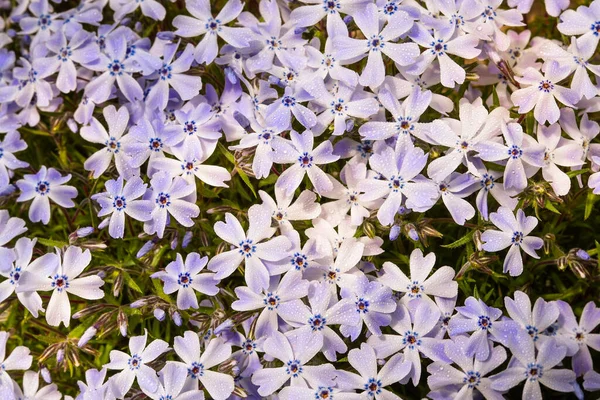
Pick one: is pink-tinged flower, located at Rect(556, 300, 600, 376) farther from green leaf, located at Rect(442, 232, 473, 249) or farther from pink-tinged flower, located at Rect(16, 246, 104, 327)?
pink-tinged flower, located at Rect(16, 246, 104, 327)

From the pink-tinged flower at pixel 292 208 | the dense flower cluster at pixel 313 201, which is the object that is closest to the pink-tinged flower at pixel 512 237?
the dense flower cluster at pixel 313 201

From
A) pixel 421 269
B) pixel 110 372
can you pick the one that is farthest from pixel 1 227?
pixel 421 269

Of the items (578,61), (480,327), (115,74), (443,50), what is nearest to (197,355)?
(480,327)

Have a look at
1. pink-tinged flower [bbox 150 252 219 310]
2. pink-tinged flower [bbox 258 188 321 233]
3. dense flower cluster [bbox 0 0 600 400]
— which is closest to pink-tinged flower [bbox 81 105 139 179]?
dense flower cluster [bbox 0 0 600 400]

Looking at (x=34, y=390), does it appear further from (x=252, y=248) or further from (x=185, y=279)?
(x=252, y=248)

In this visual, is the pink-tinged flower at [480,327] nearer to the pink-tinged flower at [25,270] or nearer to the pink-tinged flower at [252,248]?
the pink-tinged flower at [252,248]

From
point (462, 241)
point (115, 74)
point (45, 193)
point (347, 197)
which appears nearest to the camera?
point (462, 241)
